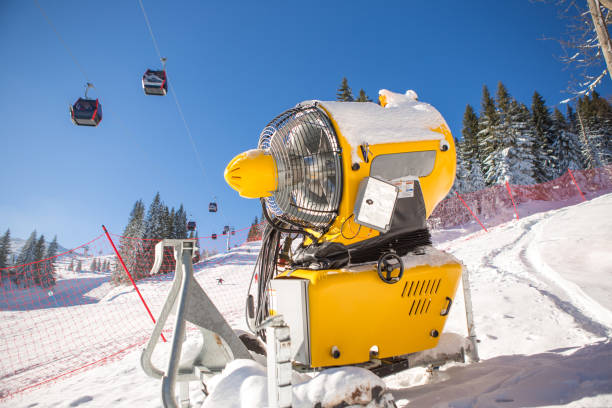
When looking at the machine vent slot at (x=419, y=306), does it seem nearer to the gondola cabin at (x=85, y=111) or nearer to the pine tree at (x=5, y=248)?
the gondola cabin at (x=85, y=111)

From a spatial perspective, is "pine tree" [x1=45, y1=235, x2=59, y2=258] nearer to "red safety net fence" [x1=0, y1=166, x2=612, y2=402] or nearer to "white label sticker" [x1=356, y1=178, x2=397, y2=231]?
"red safety net fence" [x1=0, y1=166, x2=612, y2=402]

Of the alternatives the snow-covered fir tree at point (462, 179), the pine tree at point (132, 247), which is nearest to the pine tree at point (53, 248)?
the pine tree at point (132, 247)

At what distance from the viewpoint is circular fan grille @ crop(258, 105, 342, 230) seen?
67.9 inches

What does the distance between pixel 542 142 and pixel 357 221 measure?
3937 cm

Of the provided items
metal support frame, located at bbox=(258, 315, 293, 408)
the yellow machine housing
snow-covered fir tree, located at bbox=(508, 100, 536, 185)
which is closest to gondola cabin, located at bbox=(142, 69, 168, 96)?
the yellow machine housing

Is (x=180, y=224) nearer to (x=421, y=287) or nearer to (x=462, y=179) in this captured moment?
(x=462, y=179)

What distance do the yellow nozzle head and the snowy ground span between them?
3.05ft

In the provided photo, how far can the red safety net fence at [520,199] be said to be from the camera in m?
18.7

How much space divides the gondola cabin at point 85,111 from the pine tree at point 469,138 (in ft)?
117

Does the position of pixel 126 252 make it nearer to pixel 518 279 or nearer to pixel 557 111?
pixel 518 279

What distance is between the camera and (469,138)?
35375 millimetres

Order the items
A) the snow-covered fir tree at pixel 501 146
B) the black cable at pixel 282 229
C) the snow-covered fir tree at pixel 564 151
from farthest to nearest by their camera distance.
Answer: the snow-covered fir tree at pixel 564 151 → the snow-covered fir tree at pixel 501 146 → the black cable at pixel 282 229

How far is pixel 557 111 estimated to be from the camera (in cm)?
3400

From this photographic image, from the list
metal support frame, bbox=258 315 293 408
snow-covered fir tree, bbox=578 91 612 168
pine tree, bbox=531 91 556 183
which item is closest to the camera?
metal support frame, bbox=258 315 293 408
